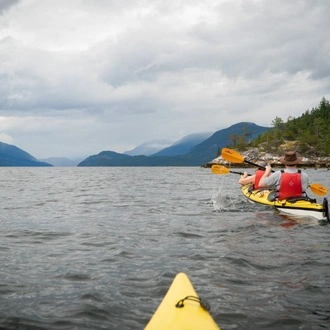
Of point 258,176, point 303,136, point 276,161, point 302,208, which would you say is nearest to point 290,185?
point 302,208

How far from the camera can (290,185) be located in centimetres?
1174

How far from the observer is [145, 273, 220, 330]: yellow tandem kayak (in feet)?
10.6

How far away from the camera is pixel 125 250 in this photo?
25.2 feet

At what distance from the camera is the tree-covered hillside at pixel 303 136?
113188mm

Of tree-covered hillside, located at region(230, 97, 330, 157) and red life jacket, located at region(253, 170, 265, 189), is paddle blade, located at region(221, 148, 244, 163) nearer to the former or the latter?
red life jacket, located at region(253, 170, 265, 189)

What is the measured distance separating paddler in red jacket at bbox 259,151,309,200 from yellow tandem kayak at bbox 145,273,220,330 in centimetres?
851

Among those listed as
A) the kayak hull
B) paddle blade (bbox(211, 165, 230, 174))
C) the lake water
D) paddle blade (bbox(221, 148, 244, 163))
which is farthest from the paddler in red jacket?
paddle blade (bbox(211, 165, 230, 174))

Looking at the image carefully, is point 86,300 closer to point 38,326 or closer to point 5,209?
point 38,326

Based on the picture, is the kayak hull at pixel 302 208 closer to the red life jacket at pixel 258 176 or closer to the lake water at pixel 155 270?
the lake water at pixel 155 270

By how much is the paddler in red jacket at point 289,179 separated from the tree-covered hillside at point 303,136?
10602 centimetres

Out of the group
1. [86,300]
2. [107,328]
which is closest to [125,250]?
[86,300]

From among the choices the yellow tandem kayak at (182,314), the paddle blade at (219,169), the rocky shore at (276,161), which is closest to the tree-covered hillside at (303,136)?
the rocky shore at (276,161)

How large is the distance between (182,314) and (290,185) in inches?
366

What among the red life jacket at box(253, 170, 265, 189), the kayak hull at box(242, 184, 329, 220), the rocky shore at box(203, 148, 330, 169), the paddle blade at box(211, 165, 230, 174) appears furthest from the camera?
the rocky shore at box(203, 148, 330, 169)
